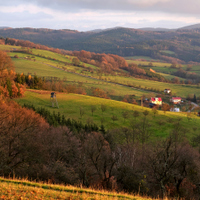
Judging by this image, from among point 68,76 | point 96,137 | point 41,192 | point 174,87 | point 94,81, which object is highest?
point 41,192

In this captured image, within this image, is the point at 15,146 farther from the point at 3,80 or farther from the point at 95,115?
the point at 3,80

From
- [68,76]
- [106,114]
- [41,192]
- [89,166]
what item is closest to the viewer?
[41,192]

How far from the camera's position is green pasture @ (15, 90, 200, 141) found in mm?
58125

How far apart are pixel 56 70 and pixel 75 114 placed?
91974 millimetres

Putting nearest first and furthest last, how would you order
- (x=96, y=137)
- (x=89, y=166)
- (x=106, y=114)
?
(x=89, y=166), (x=96, y=137), (x=106, y=114)

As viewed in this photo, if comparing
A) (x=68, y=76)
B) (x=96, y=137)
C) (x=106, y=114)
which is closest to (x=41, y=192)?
(x=96, y=137)

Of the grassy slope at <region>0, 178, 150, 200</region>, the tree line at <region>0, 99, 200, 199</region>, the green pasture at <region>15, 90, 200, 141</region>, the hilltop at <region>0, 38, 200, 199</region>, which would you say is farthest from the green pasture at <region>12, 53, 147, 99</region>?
the grassy slope at <region>0, 178, 150, 200</region>

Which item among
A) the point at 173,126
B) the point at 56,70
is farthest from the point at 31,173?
the point at 56,70

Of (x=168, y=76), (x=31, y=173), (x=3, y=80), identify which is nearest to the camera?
(x=31, y=173)

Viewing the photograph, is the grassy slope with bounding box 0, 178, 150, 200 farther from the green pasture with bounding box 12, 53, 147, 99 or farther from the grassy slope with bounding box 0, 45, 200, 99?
the grassy slope with bounding box 0, 45, 200, 99

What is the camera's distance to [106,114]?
64562 millimetres

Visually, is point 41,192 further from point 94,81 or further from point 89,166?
point 94,81

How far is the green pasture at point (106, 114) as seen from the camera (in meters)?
58.1

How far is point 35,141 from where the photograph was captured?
2836cm
